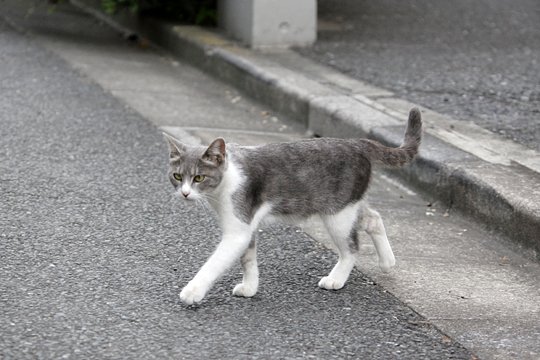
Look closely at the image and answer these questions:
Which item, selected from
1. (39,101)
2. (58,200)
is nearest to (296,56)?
(39,101)

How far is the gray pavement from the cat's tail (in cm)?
51

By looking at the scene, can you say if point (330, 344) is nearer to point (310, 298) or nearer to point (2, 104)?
point (310, 298)

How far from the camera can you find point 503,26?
10438mm

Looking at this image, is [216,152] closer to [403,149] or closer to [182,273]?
[182,273]

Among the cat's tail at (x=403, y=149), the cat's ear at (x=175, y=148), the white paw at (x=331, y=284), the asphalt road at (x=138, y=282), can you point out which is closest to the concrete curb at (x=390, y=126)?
the cat's tail at (x=403, y=149)

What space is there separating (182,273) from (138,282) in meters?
0.23

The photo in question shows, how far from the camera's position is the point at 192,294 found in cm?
411

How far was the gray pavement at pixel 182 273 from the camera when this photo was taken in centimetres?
386

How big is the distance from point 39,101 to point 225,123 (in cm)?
142

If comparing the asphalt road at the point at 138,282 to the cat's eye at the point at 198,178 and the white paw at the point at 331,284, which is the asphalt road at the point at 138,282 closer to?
the white paw at the point at 331,284

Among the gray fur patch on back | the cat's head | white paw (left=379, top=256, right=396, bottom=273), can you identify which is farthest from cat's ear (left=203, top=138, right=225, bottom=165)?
white paw (left=379, top=256, right=396, bottom=273)

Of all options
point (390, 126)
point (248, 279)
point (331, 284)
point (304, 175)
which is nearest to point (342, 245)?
point (331, 284)

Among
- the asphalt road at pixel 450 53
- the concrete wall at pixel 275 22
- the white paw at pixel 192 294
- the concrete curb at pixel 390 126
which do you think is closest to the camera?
the white paw at pixel 192 294

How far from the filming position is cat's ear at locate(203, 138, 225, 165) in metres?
4.19
